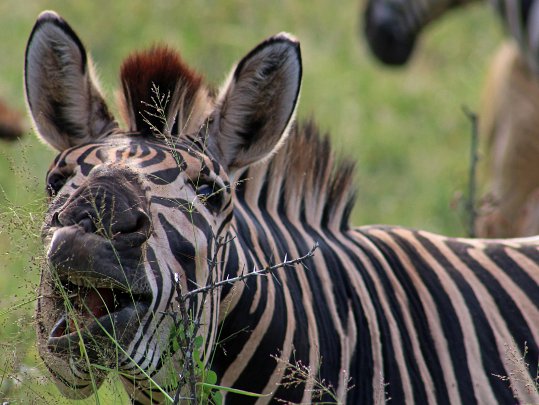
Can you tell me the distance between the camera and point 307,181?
4.82 m

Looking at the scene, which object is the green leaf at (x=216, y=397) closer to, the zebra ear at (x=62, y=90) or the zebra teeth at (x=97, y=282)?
the zebra teeth at (x=97, y=282)

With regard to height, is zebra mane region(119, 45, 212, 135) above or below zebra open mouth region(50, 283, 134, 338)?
above

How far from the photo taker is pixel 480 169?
438 inches

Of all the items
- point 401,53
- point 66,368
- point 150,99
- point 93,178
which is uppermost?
point 401,53

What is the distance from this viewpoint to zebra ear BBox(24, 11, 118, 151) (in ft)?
14.2

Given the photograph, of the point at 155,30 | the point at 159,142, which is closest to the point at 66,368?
the point at 159,142

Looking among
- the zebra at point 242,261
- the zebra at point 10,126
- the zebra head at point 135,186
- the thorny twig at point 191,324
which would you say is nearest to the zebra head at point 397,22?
the zebra at point 10,126

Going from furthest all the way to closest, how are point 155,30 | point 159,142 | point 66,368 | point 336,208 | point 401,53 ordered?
1. point 155,30
2. point 401,53
3. point 336,208
4. point 159,142
5. point 66,368

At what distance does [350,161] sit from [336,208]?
0.23 metres

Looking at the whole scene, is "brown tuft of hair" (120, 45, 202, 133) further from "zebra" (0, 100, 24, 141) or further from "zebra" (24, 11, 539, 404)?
"zebra" (0, 100, 24, 141)

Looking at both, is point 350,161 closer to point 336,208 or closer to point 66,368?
point 336,208

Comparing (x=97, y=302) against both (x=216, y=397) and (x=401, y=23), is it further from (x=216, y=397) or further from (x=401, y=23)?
(x=401, y=23)

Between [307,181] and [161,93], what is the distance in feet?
2.70

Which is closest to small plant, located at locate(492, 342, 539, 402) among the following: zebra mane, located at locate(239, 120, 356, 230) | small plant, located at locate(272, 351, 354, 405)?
small plant, located at locate(272, 351, 354, 405)
